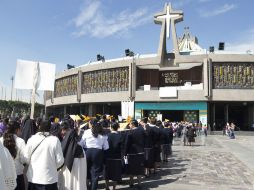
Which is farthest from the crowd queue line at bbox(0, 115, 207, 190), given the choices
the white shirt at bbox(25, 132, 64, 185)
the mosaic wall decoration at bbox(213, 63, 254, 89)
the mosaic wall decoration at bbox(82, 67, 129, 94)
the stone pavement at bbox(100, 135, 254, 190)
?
the mosaic wall decoration at bbox(82, 67, 129, 94)

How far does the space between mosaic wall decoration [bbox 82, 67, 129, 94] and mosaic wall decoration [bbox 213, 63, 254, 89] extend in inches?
511

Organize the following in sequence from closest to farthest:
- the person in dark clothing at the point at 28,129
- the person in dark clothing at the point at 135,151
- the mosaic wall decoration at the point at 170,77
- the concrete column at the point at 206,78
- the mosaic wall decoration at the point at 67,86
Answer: the person in dark clothing at the point at 28,129
the person in dark clothing at the point at 135,151
the concrete column at the point at 206,78
the mosaic wall decoration at the point at 170,77
the mosaic wall decoration at the point at 67,86

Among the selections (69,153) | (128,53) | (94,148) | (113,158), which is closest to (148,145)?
(113,158)

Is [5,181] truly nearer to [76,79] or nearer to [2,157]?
[2,157]

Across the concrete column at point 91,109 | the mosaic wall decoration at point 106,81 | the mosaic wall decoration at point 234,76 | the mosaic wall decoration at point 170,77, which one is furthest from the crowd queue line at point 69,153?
the concrete column at point 91,109

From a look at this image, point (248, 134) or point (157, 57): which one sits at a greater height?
point (157, 57)

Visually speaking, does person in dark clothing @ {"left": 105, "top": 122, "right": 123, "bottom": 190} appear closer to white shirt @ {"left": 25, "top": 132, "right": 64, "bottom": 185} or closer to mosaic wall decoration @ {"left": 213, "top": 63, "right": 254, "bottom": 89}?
white shirt @ {"left": 25, "top": 132, "right": 64, "bottom": 185}

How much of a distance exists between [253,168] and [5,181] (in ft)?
39.5

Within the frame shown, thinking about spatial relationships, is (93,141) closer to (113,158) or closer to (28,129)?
(113,158)

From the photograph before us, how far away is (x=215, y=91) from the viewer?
144ft

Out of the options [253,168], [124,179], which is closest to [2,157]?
[124,179]

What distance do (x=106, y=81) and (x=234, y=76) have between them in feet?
60.7

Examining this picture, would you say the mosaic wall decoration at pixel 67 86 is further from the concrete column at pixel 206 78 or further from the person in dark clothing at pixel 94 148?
the person in dark clothing at pixel 94 148

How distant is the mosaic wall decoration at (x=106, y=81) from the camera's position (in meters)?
48.7
